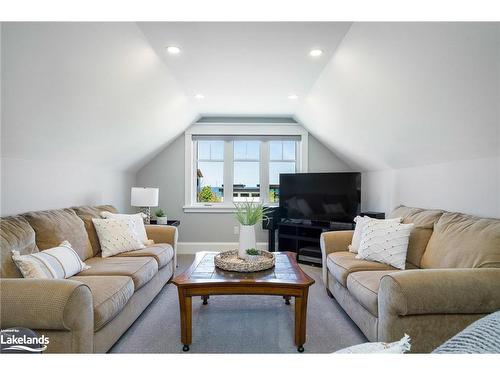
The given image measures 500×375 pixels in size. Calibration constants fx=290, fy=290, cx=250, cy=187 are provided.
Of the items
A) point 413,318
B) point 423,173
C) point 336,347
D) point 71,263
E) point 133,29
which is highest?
point 133,29

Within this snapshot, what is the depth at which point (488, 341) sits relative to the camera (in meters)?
0.60

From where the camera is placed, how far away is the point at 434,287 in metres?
1.65

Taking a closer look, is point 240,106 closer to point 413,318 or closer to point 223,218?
point 223,218

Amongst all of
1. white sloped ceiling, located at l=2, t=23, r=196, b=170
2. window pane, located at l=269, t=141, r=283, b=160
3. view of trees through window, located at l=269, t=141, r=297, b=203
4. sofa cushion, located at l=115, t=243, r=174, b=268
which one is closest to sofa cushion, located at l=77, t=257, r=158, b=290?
sofa cushion, located at l=115, t=243, r=174, b=268

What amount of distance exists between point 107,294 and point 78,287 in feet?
1.16

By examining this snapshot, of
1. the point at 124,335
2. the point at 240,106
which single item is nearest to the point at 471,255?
the point at 124,335

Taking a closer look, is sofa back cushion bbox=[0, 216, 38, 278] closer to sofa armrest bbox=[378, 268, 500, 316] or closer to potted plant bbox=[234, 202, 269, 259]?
potted plant bbox=[234, 202, 269, 259]

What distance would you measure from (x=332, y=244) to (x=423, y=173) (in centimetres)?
127

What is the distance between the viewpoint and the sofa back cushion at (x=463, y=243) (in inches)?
72.7

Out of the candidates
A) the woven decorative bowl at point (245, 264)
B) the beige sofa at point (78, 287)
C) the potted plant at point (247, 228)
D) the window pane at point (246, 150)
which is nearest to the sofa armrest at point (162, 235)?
the beige sofa at point (78, 287)

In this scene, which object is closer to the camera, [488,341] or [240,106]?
[488,341]

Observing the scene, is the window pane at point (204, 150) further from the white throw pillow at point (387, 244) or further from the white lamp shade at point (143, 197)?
the white throw pillow at point (387, 244)

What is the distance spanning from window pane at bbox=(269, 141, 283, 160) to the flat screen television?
68 centimetres

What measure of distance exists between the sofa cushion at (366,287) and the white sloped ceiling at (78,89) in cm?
251
